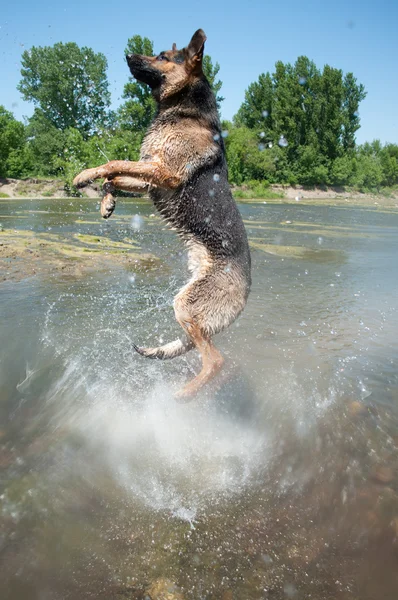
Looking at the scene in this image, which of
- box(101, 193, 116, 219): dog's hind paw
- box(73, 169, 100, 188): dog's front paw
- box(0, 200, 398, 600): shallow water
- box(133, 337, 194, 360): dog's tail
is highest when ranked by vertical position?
box(73, 169, 100, 188): dog's front paw

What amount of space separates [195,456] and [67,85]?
4055 cm

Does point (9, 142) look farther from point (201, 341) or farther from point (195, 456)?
point (195, 456)

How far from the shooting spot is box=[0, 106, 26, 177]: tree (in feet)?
144

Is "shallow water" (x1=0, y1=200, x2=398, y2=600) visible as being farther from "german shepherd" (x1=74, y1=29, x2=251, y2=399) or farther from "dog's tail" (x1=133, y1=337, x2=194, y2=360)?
"german shepherd" (x1=74, y1=29, x2=251, y2=399)

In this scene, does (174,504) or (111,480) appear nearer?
(174,504)

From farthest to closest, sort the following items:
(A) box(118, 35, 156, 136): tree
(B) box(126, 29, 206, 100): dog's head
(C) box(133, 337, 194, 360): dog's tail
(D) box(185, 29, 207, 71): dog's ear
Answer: (A) box(118, 35, 156, 136): tree, (C) box(133, 337, 194, 360): dog's tail, (B) box(126, 29, 206, 100): dog's head, (D) box(185, 29, 207, 71): dog's ear

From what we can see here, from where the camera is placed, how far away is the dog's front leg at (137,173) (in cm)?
439

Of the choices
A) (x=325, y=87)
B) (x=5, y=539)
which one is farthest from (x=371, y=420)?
(x=325, y=87)

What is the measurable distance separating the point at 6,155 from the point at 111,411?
48.2 metres

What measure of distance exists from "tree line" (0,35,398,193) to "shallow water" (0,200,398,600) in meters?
24.3

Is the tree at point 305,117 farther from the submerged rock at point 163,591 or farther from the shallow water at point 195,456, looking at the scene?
the submerged rock at point 163,591

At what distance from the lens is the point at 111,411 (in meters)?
4.47

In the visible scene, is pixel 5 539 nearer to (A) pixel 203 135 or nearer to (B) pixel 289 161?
(A) pixel 203 135

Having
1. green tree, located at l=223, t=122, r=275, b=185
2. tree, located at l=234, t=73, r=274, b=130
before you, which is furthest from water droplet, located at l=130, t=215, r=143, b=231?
tree, located at l=234, t=73, r=274, b=130
